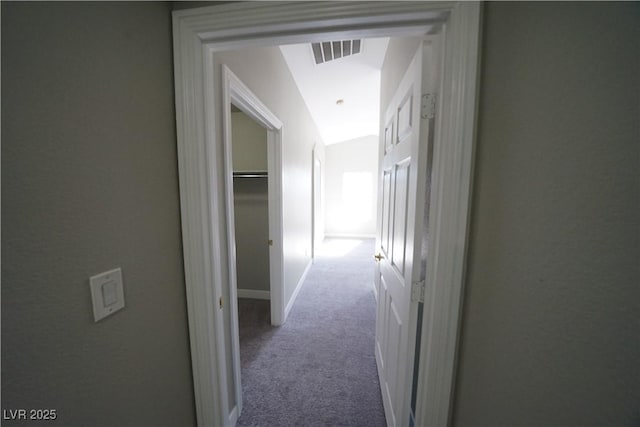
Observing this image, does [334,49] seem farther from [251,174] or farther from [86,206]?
[86,206]

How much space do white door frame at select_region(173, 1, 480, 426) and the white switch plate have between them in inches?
9.8

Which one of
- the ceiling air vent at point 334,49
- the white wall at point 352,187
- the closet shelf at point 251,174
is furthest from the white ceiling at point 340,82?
the white wall at point 352,187

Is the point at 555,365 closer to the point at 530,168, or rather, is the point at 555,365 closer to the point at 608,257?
the point at 608,257

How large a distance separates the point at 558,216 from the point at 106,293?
1.26m

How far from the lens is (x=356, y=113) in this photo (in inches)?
163

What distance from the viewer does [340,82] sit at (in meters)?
2.81

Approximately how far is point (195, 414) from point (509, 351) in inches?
50.9

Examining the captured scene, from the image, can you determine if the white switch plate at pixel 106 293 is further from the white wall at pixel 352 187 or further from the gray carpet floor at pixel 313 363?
the white wall at pixel 352 187

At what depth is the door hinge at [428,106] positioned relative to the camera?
0.79 m

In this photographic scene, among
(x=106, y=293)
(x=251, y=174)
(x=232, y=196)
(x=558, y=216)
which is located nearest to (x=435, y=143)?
(x=558, y=216)

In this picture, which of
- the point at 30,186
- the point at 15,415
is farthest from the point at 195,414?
the point at 30,186

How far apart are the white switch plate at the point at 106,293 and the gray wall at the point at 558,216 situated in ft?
3.72

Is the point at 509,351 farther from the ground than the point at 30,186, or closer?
closer

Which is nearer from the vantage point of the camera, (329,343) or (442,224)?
(442,224)
